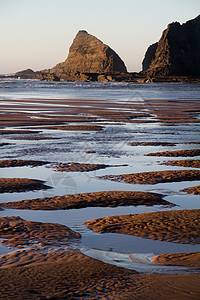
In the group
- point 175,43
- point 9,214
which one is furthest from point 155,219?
point 175,43

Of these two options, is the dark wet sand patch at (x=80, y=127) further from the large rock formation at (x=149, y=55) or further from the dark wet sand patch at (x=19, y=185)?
the large rock formation at (x=149, y=55)

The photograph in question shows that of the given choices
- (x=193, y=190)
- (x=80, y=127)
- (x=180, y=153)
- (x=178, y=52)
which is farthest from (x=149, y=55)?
(x=193, y=190)

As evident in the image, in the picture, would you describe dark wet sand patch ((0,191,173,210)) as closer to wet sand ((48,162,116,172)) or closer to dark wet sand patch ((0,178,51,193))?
dark wet sand patch ((0,178,51,193))

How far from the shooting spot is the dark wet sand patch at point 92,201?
17.9 ft

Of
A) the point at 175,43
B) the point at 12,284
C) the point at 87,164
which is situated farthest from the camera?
the point at 175,43

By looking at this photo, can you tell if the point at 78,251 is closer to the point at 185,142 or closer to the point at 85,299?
the point at 85,299

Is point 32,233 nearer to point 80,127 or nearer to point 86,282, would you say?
point 86,282

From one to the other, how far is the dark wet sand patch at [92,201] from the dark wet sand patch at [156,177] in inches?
33.3

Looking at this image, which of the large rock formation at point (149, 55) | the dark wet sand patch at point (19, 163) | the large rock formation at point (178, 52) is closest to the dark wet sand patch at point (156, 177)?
the dark wet sand patch at point (19, 163)

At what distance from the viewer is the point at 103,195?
234 inches

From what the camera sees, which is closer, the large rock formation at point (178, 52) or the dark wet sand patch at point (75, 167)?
the dark wet sand patch at point (75, 167)

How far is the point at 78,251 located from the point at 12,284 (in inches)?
34.3

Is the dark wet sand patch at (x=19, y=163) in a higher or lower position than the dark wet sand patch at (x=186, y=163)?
higher

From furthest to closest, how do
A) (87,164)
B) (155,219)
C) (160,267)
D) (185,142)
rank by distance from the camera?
(185,142)
(87,164)
(155,219)
(160,267)
